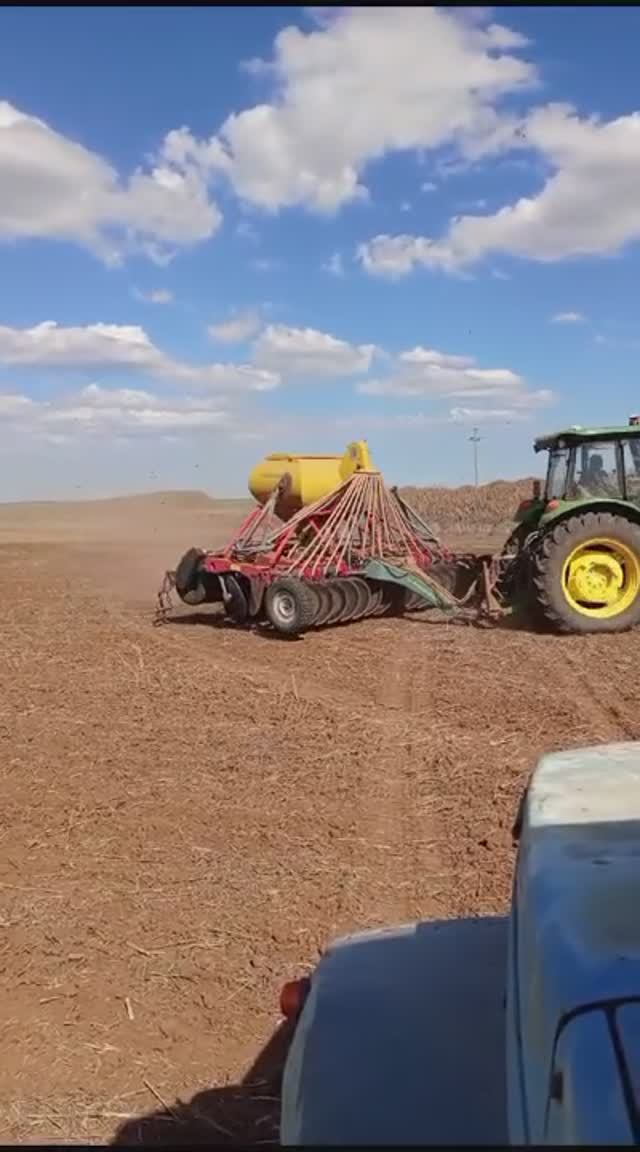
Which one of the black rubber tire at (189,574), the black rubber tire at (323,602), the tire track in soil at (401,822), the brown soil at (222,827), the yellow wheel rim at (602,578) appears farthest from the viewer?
the black rubber tire at (189,574)

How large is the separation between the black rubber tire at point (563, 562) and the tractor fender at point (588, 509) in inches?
3.7

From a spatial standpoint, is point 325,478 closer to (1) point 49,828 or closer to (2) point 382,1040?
(1) point 49,828

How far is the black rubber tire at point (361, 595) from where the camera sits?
11.1 metres

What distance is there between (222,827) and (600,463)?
268 inches

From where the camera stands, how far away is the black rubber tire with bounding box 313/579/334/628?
10492 millimetres

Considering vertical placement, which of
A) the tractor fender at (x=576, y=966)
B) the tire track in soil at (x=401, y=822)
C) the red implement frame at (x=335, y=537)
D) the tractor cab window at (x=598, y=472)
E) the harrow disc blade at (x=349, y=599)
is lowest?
the tire track in soil at (x=401, y=822)

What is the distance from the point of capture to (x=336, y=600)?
10.8m

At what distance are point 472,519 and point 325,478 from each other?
1702cm

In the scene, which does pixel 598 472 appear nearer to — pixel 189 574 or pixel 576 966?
pixel 189 574

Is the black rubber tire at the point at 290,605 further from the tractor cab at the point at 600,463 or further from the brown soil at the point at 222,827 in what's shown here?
the tractor cab at the point at 600,463

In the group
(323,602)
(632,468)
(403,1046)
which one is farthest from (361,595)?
(403,1046)

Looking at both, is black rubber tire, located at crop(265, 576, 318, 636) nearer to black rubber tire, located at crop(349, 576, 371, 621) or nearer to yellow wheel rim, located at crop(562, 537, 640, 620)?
black rubber tire, located at crop(349, 576, 371, 621)

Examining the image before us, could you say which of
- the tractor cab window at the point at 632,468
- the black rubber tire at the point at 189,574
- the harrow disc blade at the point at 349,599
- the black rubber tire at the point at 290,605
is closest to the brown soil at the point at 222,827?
the black rubber tire at the point at 290,605

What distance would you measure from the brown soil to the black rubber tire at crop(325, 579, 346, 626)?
1.66 ft
